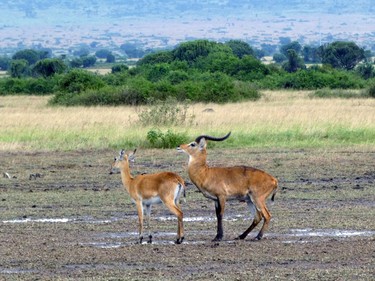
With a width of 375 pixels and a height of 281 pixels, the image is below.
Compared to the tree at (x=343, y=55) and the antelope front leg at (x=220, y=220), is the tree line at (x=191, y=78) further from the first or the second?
the antelope front leg at (x=220, y=220)

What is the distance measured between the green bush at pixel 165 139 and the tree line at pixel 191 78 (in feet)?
34.3

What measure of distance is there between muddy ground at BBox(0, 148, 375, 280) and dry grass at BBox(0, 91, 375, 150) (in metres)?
3.57

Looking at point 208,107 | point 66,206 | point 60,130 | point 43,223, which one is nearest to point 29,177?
point 66,206

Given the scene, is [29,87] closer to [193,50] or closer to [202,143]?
[193,50]

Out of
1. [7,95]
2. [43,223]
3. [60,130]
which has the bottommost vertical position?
[7,95]

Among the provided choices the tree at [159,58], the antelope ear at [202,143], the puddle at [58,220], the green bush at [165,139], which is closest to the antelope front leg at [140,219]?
the antelope ear at [202,143]

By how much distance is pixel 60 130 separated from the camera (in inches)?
1012

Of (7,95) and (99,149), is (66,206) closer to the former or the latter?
(99,149)

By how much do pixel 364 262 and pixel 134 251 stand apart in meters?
2.49

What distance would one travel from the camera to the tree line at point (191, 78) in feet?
117

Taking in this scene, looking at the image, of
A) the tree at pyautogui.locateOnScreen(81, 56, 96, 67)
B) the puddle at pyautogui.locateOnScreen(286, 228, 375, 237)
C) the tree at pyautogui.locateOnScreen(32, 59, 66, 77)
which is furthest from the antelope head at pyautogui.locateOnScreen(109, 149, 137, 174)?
the tree at pyautogui.locateOnScreen(81, 56, 96, 67)

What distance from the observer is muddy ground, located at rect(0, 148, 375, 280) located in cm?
1000

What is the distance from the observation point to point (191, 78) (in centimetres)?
4316

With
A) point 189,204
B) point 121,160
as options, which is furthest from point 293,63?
point 121,160
